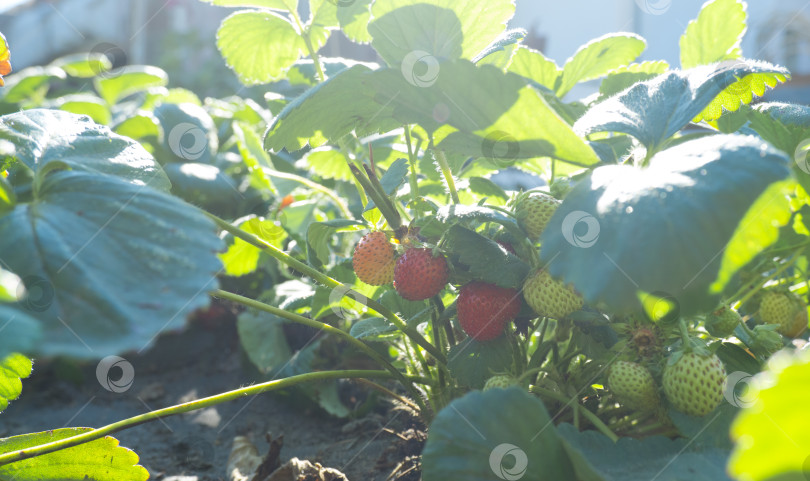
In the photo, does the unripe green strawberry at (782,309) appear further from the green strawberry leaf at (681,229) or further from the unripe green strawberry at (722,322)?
the green strawberry leaf at (681,229)

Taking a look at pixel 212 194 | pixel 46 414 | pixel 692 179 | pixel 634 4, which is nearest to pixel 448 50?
pixel 692 179

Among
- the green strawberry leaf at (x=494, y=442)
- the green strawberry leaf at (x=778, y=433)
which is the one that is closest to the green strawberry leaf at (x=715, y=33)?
the green strawberry leaf at (x=494, y=442)

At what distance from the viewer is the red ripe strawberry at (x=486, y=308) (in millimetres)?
630

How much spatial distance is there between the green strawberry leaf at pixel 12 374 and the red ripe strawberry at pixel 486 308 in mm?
461

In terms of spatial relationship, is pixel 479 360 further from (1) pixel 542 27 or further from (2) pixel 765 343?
(1) pixel 542 27

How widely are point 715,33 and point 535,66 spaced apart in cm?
24

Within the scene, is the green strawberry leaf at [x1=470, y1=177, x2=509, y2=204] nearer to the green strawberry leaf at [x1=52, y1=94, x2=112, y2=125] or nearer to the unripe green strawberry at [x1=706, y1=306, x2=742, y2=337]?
the unripe green strawberry at [x1=706, y1=306, x2=742, y2=337]

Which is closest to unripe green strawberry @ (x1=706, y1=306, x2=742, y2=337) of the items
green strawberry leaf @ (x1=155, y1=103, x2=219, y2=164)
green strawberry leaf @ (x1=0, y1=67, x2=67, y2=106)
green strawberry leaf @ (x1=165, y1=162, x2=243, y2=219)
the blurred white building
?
green strawberry leaf @ (x1=165, y1=162, x2=243, y2=219)

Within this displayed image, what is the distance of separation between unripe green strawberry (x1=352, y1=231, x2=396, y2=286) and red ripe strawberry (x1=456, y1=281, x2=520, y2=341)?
0.10 metres

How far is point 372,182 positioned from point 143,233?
12.2 inches

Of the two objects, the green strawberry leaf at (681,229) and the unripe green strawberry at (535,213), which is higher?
the green strawberry leaf at (681,229)

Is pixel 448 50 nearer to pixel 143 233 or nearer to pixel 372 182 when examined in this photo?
pixel 372 182

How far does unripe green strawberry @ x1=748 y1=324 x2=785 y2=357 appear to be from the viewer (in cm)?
65

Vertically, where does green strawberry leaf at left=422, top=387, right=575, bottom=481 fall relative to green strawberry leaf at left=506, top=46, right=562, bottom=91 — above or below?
below
